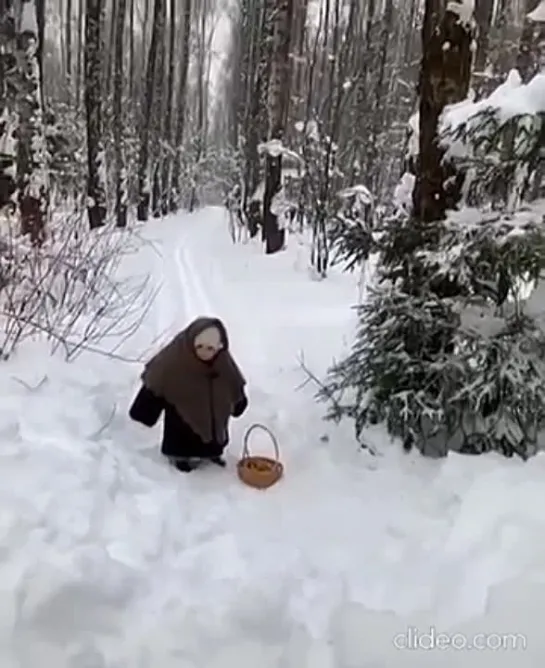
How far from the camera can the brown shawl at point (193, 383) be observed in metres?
3.97

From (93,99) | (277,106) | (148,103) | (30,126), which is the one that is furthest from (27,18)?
(148,103)

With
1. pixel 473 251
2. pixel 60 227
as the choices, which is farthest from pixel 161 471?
pixel 60 227

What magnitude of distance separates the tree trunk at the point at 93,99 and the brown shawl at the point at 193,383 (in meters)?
8.84

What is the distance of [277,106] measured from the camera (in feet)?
38.0

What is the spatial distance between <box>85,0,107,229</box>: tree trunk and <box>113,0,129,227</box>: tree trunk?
2255 millimetres

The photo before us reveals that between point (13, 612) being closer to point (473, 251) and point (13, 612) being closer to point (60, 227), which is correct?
point (473, 251)

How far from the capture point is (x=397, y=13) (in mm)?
21062

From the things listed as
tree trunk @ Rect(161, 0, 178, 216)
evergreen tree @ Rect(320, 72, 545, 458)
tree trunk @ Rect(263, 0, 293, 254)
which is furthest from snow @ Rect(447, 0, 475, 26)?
tree trunk @ Rect(161, 0, 178, 216)

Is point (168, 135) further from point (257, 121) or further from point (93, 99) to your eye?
point (93, 99)

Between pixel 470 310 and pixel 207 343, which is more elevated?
pixel 470 310

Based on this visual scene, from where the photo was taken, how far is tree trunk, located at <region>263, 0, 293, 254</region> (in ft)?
37.2

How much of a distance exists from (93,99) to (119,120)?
16.8 ft

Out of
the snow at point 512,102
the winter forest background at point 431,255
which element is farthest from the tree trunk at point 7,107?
the snow at point 512,102

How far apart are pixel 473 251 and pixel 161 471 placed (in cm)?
200
